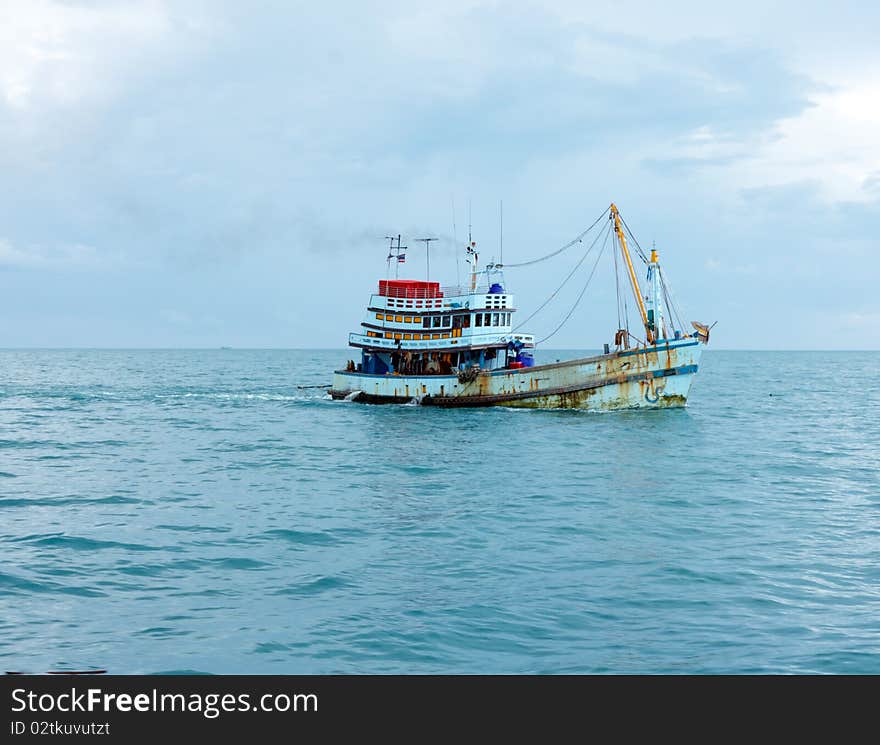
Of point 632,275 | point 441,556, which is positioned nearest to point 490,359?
point 632,275

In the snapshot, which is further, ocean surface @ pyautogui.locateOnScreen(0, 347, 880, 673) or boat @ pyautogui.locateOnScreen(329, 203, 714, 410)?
boat @ pyautogui.locateOnScreen(329, 203, 714, 410)

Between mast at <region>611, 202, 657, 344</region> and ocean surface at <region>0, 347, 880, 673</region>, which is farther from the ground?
mast at <region>611, 202, 657, 344</region>

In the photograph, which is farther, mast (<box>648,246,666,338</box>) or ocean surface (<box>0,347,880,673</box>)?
mast (<box>648,246,666,338</box>)

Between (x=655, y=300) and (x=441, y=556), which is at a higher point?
(x=655, y=300)

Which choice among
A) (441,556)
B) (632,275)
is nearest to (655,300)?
(632,275)

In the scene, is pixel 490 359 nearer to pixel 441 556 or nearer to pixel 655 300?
pixel 655 300

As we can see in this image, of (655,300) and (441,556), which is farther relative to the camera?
(655,300)

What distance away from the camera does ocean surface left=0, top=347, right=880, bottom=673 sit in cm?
1220

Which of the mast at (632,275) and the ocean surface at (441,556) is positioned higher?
the mast at (632,275)

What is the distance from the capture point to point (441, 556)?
17.9 metres

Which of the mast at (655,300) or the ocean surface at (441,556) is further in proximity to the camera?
the mast at (655,300)

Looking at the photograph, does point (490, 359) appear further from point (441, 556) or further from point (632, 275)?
point (441, 556)

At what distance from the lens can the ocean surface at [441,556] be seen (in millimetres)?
12195
